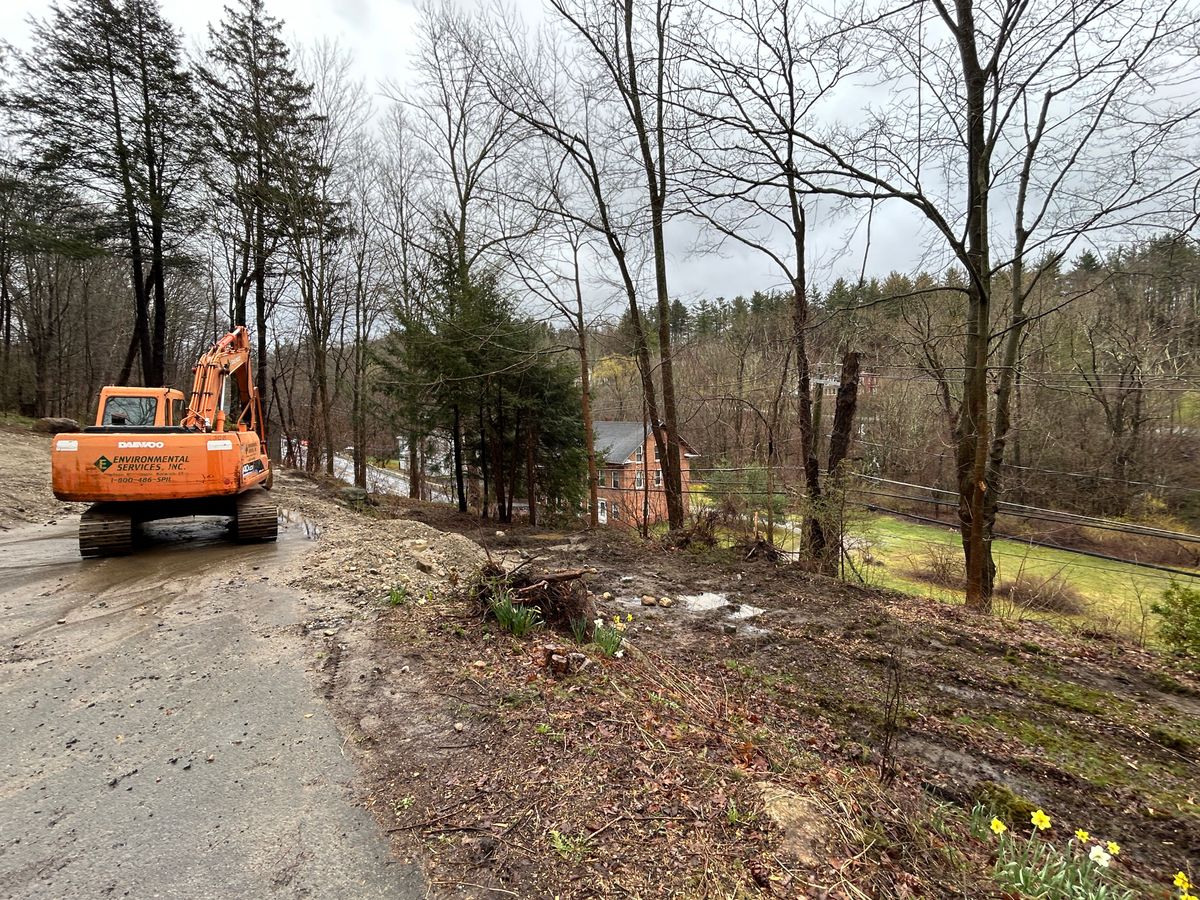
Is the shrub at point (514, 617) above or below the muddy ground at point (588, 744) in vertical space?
above

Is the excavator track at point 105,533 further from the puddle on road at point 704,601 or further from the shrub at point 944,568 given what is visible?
the shrub at point 944,568

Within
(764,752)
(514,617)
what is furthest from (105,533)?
(764,752)

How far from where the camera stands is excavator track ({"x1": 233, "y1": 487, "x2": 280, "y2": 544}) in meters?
7.57

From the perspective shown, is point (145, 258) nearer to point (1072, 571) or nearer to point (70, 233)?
point (70, 233)

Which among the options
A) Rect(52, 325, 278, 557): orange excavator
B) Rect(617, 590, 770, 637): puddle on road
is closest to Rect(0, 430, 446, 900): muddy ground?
Rect(52, 325, 278, 557): orange excavator

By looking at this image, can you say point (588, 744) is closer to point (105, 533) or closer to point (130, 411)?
point (105, 533)

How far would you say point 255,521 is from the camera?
7.59 metres

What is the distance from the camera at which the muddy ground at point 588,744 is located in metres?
2.08

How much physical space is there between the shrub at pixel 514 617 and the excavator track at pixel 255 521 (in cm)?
503

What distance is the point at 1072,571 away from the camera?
14.8 metres

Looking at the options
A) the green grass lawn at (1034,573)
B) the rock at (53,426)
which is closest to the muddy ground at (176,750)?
the green grass lawn at (1034,573)

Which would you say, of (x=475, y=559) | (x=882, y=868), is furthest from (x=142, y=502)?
(x=882, y=868)

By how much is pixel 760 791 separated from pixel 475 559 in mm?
5288

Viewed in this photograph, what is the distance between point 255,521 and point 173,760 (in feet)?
18.4
